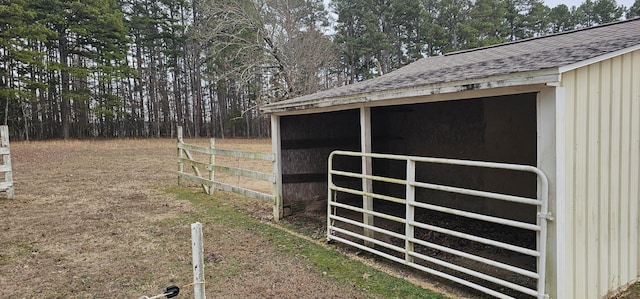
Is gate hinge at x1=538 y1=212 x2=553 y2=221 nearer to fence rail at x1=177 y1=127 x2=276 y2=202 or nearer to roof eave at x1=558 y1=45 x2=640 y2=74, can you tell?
roof eave at x1=558 y1=45 x2=640 y2=74

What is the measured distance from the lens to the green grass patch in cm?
338

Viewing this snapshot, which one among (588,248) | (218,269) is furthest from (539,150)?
(218,269)

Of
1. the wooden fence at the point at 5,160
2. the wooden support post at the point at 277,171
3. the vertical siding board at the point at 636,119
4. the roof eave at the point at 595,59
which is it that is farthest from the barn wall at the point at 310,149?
the wooden fence at the point at 5,160

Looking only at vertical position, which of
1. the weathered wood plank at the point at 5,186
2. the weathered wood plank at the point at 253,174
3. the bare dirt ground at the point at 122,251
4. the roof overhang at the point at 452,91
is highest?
the roof overhang at the point at 452,91

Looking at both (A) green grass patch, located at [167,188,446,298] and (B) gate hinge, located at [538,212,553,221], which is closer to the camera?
(B) gate hinge, located at [538,212,553,221]

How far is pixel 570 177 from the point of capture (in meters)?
2.75

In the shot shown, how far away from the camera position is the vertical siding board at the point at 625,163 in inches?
123

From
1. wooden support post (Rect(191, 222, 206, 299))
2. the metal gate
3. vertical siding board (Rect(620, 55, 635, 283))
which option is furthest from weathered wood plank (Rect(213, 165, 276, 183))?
vertical siding board (Rect(620, 55, 635, 283))

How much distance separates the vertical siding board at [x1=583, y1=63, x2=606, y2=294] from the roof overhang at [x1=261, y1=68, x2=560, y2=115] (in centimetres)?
51

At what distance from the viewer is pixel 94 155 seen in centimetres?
1564

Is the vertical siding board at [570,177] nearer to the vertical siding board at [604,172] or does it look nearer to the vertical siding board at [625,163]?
the vertical siding board at [604,172]

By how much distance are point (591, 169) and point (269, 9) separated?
18.0m

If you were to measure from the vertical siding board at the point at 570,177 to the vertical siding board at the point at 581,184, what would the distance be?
3 cm

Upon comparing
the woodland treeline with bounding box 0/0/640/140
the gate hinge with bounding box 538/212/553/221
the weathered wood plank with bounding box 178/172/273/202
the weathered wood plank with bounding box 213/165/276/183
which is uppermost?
the woodland treeline with bounding box 0/0/640/140
